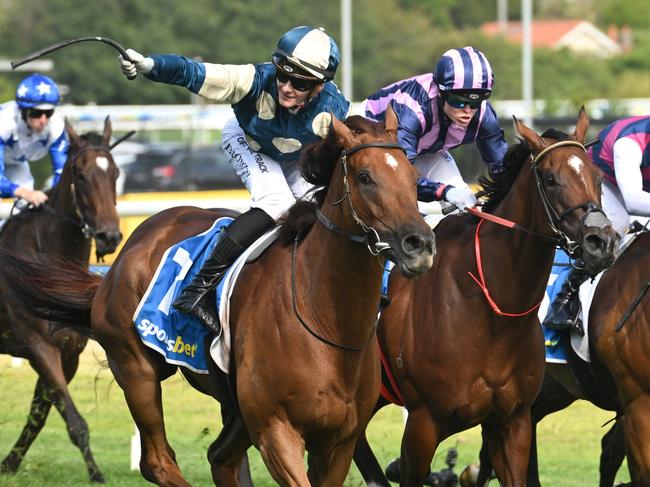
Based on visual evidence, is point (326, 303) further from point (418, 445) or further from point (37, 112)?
point (37, 112)

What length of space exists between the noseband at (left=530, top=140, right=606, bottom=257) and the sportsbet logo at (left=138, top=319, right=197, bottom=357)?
1.57 metres

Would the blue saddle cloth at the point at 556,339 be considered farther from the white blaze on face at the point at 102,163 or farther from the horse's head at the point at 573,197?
the white blaze on face at the point at 102,163

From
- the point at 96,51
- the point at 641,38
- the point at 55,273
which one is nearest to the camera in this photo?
the point at 55,273

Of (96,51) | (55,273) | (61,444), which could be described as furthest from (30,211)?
(96,51)

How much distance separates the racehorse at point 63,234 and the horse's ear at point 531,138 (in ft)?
10.9

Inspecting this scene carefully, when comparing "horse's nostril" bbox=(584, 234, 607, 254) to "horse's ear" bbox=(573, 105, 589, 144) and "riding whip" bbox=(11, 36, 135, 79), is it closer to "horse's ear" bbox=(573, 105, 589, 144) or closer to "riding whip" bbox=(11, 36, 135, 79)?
"horse's ear" bbox=(573, 105, 589, 144)

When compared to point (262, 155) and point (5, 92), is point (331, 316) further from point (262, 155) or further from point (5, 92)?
point (5, 92)

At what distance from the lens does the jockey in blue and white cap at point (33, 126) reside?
344 inches

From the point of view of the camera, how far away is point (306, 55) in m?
5.35

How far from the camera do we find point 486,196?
597 centimetres

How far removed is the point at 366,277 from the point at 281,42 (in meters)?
1.17

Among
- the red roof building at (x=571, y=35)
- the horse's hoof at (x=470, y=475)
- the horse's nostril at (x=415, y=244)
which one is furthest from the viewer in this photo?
the red roof building at (x=571, y=35)

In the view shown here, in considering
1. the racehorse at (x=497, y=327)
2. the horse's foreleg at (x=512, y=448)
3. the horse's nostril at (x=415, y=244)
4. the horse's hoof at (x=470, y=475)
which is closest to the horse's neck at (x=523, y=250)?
the racehorse at (x=497, y=327)

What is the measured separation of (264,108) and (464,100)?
0.93 metres
